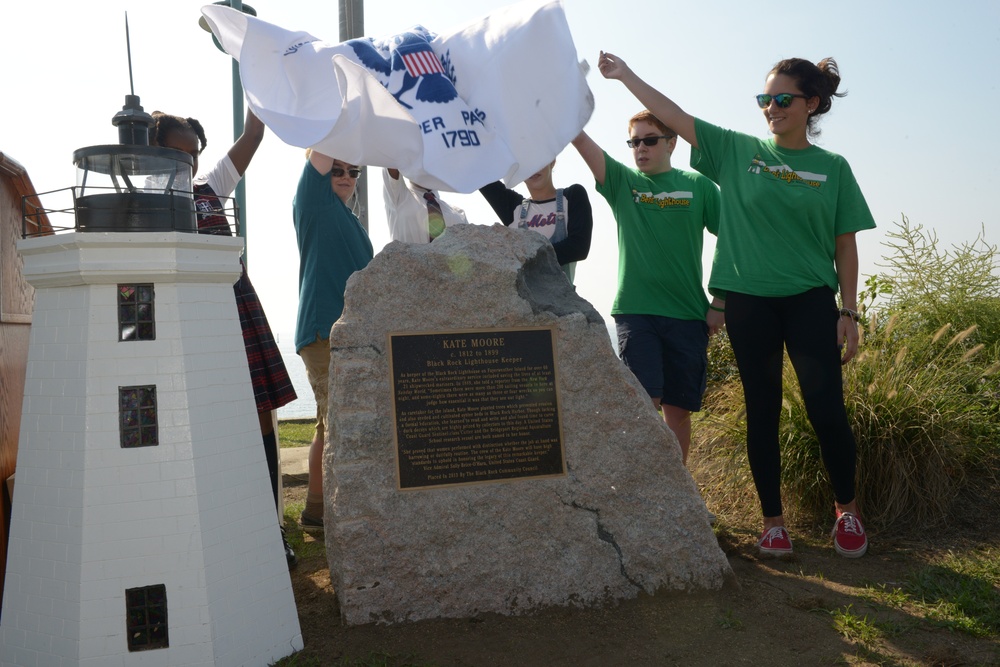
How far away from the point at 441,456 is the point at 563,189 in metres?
1.83

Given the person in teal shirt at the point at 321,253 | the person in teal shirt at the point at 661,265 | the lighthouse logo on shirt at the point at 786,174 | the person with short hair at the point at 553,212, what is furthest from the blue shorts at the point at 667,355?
the person in teal shirt at the point at 321,253

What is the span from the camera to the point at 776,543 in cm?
464

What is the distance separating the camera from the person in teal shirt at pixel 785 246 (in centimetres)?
429

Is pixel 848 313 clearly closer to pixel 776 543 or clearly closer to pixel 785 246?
pixel 785 246

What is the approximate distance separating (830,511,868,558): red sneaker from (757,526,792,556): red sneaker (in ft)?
1.02

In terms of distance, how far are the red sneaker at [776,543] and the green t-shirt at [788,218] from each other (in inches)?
54.1

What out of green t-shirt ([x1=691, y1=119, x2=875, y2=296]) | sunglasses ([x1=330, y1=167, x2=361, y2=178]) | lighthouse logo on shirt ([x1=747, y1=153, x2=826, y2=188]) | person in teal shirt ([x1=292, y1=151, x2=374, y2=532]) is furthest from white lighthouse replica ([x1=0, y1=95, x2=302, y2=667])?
lighthouse logo on shirt ([x1=747, y1=153, x2=826, y2=188])

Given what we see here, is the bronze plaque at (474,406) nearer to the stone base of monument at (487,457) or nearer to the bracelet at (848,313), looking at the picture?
the stone base of monument at (487,457)

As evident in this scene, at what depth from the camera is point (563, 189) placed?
4906 mm

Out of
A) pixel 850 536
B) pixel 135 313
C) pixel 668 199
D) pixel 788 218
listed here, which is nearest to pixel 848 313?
pixel 788 218

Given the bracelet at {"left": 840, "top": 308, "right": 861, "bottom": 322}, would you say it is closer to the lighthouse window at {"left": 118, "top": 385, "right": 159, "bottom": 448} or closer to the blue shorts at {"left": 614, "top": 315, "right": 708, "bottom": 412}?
the blue shorts at {"left": 614, "top": 315, "right": 708, "bottom": 412}

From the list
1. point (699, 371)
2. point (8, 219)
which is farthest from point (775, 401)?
point (8, 219)

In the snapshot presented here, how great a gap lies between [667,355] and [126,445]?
Result: 2849 millimetres

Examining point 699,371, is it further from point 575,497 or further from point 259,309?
point 259,309
